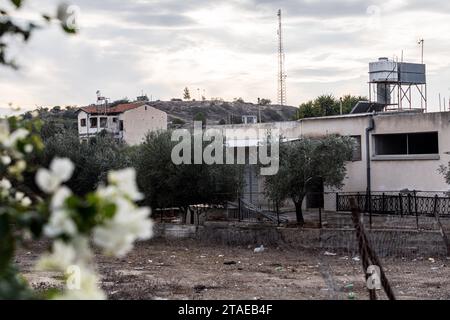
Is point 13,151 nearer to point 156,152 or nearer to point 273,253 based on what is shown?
point 273,253

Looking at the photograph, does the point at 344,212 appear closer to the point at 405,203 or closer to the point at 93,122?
the point at 405,203

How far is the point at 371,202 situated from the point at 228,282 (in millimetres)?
12513

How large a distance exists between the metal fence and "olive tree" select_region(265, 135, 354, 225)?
1539mm

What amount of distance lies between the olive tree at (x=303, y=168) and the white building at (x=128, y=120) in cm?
3999

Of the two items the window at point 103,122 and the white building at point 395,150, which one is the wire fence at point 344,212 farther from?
the window at point 103,122

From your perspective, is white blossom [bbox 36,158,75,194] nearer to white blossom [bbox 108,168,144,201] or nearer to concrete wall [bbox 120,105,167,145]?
white blossom [bbox 108,168,144,201]

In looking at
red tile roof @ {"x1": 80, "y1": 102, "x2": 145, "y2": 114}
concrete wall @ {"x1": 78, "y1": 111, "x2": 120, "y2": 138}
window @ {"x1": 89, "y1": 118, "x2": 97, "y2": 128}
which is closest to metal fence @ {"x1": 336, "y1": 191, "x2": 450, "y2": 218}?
red tile roof @ {"x1": 80, "y1": 102, "x2": 145, "y2": 114}

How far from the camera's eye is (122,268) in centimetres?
1870

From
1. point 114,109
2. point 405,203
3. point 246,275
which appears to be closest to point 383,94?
point 405,203

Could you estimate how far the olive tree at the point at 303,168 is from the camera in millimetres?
24172
